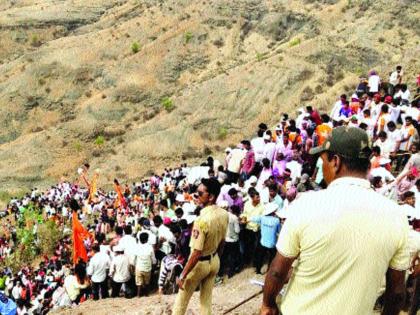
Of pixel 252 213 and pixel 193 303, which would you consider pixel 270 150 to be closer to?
pixel 252 213

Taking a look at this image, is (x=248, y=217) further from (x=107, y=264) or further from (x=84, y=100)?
(x=84, y=100)

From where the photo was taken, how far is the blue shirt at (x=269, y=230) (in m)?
8.85

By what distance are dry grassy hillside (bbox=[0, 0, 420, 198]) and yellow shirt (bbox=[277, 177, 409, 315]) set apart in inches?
865

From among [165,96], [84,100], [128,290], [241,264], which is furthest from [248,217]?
[84,100]

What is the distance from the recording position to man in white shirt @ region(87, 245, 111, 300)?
378 inches

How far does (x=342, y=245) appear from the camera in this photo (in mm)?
2420

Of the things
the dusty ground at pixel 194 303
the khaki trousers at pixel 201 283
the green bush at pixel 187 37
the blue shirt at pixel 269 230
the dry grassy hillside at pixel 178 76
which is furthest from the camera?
the green bush at pixel 187 37

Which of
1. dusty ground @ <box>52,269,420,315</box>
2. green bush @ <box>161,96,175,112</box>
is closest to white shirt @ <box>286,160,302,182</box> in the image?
dusty ground @ <box>52,269,420,315</box>

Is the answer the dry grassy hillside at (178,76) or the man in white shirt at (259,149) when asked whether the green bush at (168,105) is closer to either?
the dry grassy hillside at (178,76)

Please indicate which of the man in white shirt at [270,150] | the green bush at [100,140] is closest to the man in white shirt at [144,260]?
the man in white shirt at [270,150]

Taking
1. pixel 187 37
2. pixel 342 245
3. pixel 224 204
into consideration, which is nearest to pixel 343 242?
pixel 342 245

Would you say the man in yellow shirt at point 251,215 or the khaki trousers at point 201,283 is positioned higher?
the khaki trousers at point 201,283

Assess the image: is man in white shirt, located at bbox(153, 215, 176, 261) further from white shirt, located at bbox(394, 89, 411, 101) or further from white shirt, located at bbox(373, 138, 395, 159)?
white shirt, located at bbox(394, 89, 411, 101)

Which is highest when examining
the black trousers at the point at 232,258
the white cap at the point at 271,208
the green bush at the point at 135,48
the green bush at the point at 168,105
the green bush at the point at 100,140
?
the white cap at the point at 271,208
